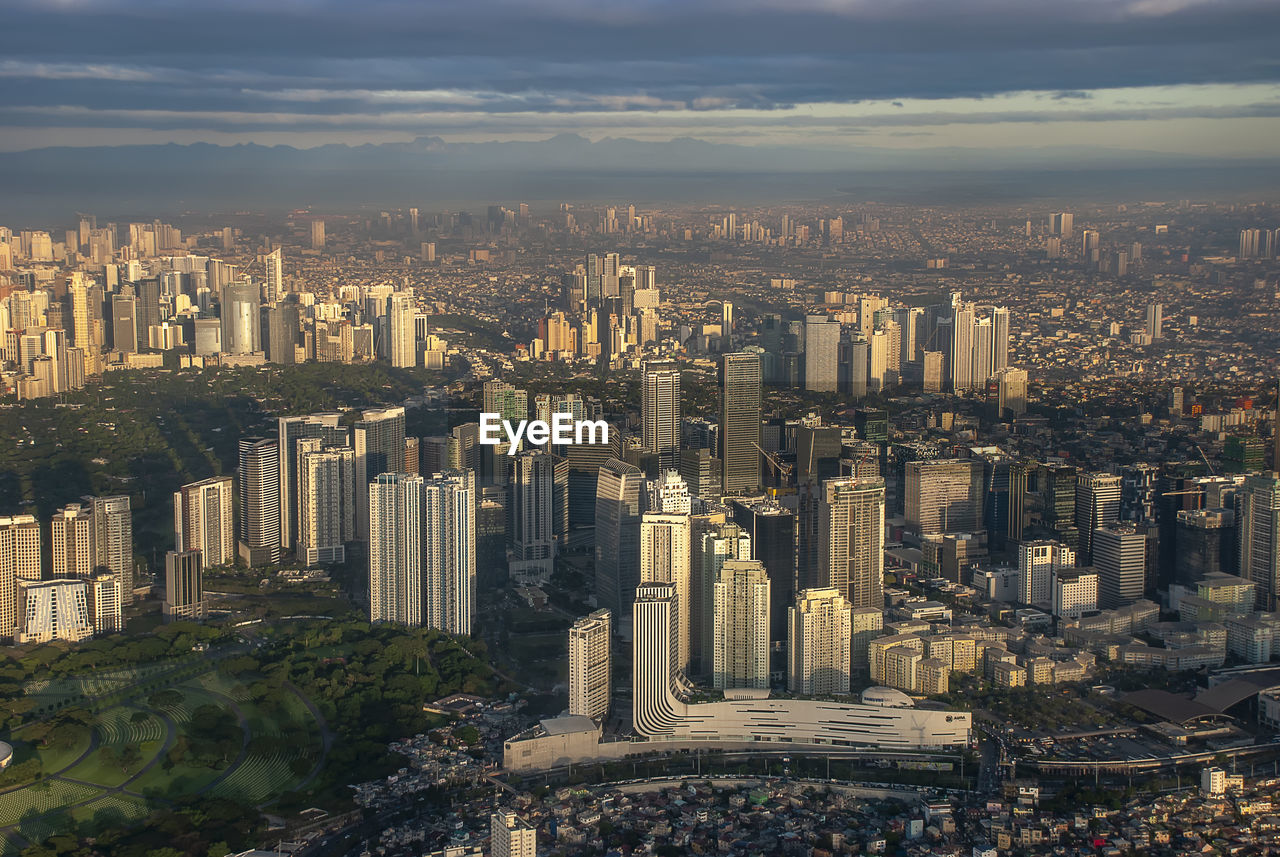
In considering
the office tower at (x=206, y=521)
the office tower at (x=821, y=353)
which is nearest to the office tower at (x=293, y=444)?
the office tower at (x=206, y=521)

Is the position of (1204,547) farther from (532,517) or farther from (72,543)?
(72,543)

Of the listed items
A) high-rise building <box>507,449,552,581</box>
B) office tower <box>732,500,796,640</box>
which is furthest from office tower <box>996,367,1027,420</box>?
high-rise building <box>507,449,552,581</box>

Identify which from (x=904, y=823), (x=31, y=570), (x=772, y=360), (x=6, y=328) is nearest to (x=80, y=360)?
(x=6, y=328)

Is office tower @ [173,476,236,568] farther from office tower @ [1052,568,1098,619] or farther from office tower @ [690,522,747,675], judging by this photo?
office tower @ [1052,568,1098,619]

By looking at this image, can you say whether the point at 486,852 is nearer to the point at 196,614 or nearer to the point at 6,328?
the point at 196,614

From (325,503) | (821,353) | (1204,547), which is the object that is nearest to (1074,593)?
(1204,547)
